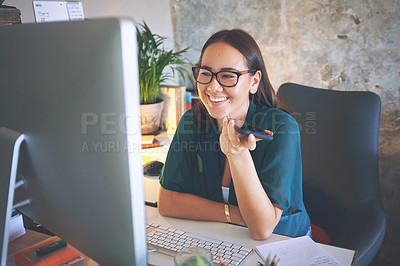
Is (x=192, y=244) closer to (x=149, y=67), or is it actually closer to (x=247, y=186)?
(x=247, y=186)

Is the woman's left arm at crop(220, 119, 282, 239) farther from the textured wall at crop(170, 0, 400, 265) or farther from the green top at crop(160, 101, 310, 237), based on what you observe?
the textured wall at crop(170, 0, 400, 265)

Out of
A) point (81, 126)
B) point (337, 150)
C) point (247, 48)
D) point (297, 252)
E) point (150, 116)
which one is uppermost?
point (247, 48)

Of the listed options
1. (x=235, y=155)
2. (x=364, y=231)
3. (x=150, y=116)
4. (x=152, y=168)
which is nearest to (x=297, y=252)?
(x=235, y=155)

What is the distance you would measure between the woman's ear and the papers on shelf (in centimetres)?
57

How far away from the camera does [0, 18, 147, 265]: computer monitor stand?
498 mm

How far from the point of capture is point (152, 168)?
1708mm

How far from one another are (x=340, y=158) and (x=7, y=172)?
1349 millimetres

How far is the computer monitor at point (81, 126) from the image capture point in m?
0.50

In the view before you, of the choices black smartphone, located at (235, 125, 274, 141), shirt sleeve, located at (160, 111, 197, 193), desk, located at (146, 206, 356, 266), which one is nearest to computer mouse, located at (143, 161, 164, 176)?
shirt sleeve, located at (160, 111, 197, 193)

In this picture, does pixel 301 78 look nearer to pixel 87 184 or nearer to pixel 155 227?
pixel 155 227

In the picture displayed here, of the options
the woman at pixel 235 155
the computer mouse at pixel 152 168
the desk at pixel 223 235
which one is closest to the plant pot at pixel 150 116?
the computer mouse at pixel 152 168

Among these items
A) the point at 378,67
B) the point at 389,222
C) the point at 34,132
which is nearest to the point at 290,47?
the point at 378,67

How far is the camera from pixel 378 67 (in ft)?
6.56

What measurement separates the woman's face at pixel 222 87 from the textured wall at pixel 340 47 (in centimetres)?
97
